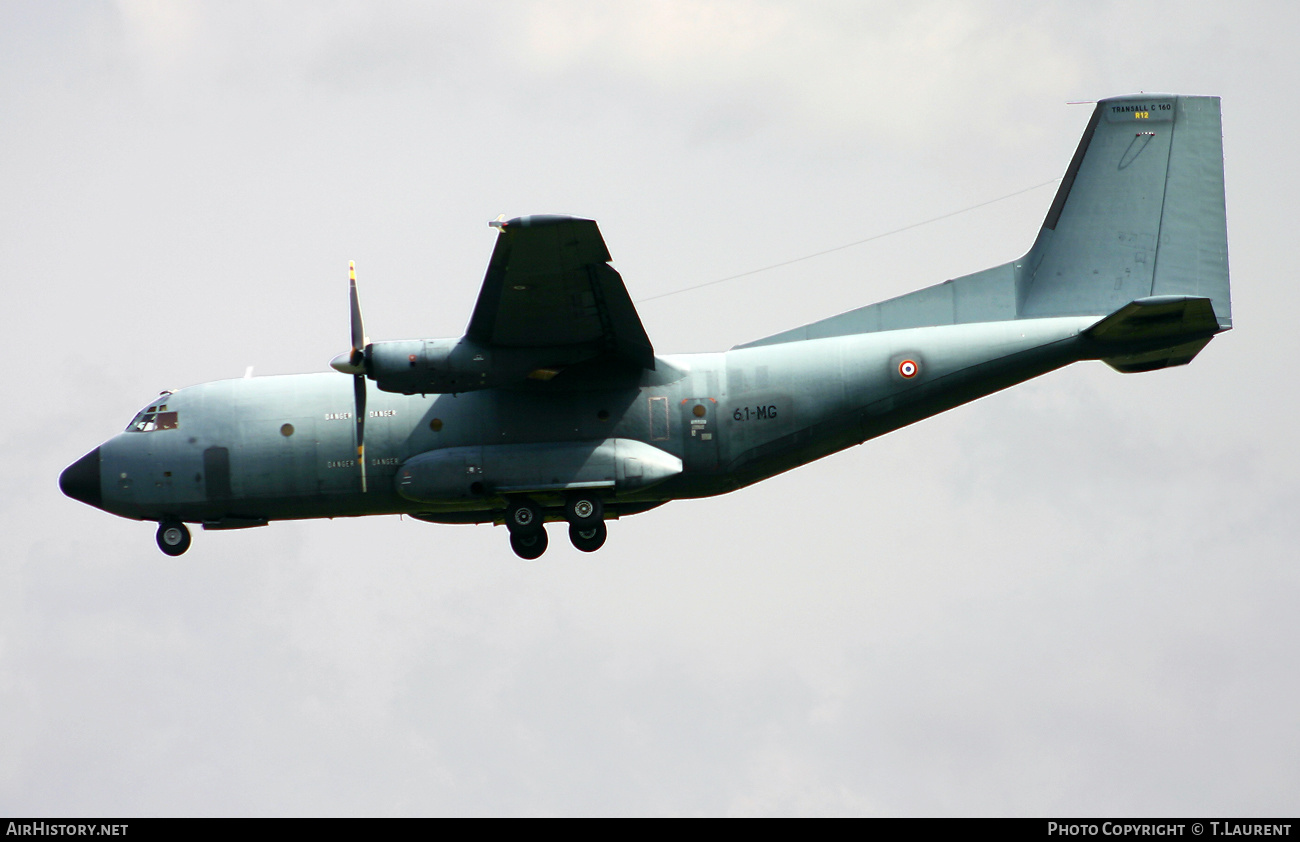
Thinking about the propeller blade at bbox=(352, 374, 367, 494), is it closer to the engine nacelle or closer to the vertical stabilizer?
the engine nacelle

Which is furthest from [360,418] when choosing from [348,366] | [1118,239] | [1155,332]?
[1118,239]

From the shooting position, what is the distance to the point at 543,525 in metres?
26.5

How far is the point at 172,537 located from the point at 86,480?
186cm

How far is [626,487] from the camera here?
25703 mm

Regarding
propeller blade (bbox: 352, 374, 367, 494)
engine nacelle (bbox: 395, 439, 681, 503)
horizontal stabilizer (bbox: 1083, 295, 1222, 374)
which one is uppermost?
horizontal stabilizer (bbox: 1083, 295, 1222, 374)

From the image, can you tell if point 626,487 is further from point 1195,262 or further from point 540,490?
point 1195,262

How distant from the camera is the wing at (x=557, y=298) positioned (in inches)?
870

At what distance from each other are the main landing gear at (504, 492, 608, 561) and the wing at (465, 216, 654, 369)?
252 cm

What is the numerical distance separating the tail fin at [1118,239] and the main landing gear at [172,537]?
36.1 ft

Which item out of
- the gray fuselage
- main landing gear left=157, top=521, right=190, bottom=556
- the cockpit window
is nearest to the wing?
the gray fuselage

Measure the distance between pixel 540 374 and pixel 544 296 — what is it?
230cm

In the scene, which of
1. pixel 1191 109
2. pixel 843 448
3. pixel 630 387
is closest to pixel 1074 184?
pixel 1191 109

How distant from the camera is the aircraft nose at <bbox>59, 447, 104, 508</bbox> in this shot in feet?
89.8

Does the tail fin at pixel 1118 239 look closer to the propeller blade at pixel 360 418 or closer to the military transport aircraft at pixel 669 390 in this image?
the military transport aircraft at pixel 669 390
